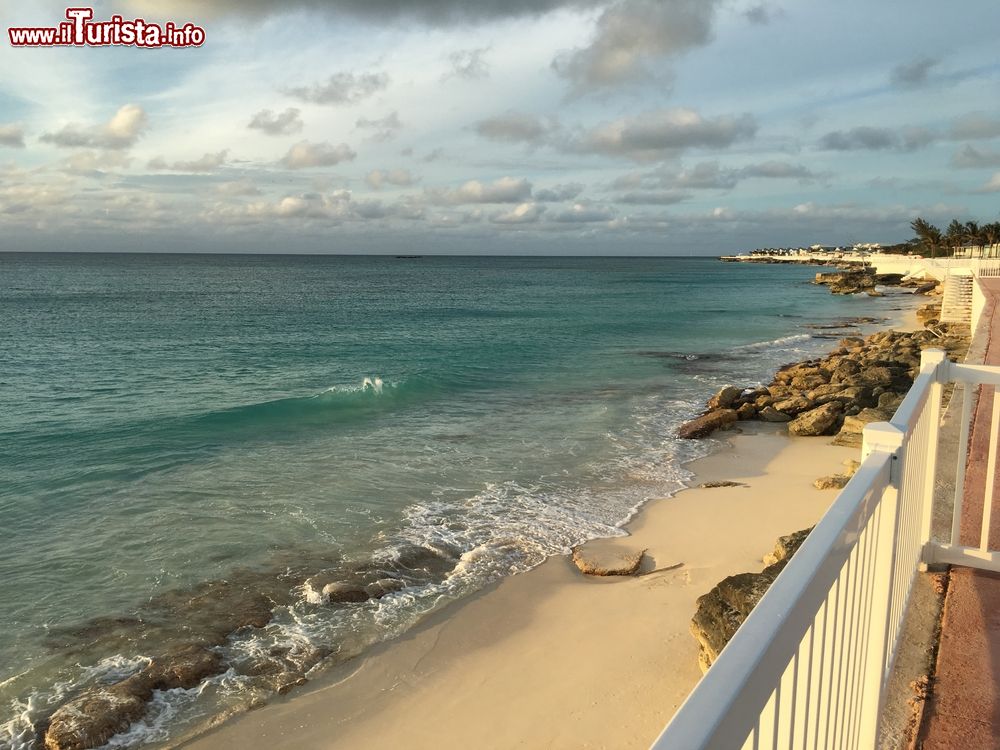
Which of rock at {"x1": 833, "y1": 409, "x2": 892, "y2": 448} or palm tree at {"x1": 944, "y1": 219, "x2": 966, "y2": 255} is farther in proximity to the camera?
palm tree at {"x1": 944, "y1": 219, "x2": 966, "y2": 255}

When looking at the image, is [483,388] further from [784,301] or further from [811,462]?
[784,301]

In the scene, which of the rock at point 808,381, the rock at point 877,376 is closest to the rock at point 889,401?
the rock at point 877,376

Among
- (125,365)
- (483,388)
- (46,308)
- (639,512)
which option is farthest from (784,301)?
(46,308)

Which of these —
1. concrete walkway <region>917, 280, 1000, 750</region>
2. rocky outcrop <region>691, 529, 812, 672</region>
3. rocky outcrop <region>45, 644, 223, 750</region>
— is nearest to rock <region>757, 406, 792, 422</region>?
rocky outcrop <region>691, 529, 812, 672</region>

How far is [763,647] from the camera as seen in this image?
1.26m

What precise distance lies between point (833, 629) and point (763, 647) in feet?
2.83

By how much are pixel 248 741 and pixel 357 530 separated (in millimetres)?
4361

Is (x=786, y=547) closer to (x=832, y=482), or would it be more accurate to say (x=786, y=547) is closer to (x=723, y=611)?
(x=723, y=611)

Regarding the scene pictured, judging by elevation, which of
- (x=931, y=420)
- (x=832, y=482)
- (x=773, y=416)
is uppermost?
(x=931, y=420)

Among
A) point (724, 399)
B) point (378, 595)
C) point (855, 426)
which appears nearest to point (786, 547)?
point (378, 595)

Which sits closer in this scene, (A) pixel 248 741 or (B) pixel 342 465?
(A) pixel 248 741

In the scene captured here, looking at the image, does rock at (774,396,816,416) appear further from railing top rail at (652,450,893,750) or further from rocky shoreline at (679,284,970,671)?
railing top rail at (652,450,893,750)

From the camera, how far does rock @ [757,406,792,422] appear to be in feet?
53.7

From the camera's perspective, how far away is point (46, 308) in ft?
177
